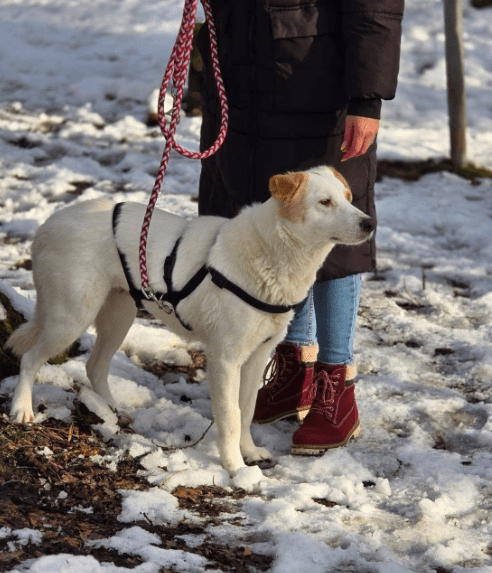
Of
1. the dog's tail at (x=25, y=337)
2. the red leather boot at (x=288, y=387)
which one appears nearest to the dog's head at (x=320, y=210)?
the red leather boot at (x=288, y=387)

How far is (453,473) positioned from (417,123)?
20.8ft

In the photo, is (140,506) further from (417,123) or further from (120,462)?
(417,123)

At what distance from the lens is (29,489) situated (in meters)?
2.95

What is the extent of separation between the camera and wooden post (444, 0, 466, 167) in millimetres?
7652

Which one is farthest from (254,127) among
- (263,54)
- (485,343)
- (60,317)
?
(485,343)

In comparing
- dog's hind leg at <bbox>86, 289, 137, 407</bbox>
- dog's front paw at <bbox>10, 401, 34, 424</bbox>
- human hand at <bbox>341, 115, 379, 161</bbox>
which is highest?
human hand at <bbox>341, 115, 379, 161</bbox>

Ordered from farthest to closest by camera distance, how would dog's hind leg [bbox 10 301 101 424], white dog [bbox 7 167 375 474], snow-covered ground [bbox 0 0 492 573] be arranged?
1. dog's hind leg [bbox 10 301 101 424]
2. white dog [bbox 7 167 375 474]
3. snow-covered ground [bbox 0 0 492 573]

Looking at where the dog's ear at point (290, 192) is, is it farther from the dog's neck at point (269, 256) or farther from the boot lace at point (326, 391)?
the boot lace at point (326, 391)

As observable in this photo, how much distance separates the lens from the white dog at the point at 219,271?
3.18 metres

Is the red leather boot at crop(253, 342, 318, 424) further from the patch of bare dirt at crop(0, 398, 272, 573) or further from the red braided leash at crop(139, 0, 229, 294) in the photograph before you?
the red braided leash at crop(139, 0, 229, 294)

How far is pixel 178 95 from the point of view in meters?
3.12

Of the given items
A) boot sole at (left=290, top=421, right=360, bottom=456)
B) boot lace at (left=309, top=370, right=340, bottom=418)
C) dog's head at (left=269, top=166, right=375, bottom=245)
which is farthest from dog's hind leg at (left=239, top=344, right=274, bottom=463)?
dog's head at (left=269, top=166, right=375, bottom=245)

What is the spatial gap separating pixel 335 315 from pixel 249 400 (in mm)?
585

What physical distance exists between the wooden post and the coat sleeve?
190 inches
